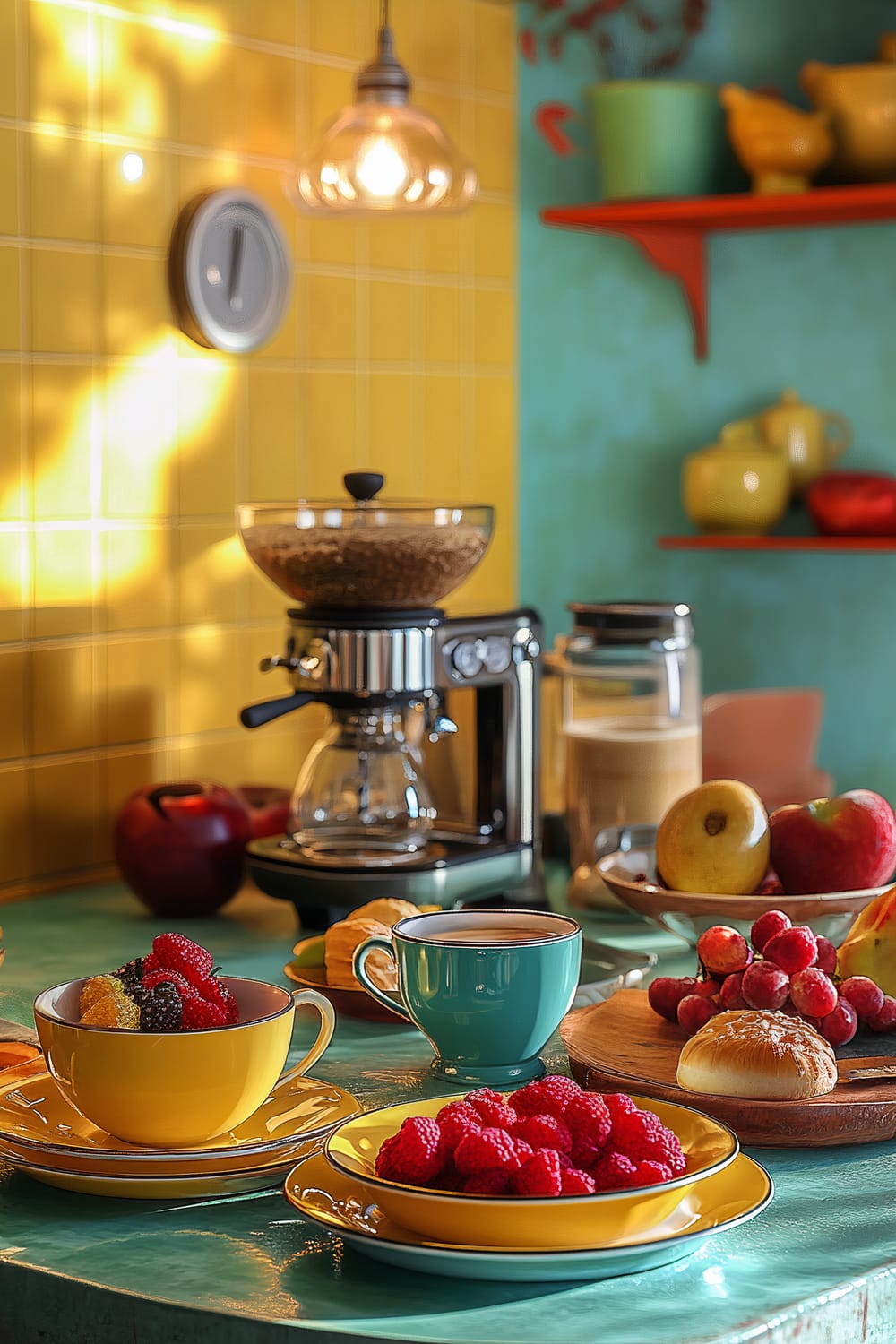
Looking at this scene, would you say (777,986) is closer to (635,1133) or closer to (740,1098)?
(740,1098)

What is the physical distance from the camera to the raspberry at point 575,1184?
0.77 m

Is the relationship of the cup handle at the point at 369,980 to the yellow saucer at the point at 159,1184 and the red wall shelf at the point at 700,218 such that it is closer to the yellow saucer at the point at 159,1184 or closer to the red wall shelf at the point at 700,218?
the yellow saucer at the point at 159,1184

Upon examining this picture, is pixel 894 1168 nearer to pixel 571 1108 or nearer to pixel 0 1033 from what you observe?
pixel 571 1108

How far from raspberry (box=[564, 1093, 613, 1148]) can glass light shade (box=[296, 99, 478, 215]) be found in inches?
44.6

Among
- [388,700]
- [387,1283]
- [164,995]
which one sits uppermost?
[388,700]

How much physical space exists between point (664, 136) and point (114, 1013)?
1548 millimetres

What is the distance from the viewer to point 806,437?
2.17 m

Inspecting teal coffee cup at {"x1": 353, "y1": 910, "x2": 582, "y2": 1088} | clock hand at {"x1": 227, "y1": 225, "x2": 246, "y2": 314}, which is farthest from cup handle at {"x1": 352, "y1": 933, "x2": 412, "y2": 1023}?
clock hand at {"x1": 227, "y1": 225, "x2": 246, "y2": 314}

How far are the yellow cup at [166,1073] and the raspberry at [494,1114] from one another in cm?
13

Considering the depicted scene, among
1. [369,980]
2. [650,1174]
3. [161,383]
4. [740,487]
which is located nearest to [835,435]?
[740,487]

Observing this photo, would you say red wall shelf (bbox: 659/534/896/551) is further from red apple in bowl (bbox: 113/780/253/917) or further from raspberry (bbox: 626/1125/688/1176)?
raspberry (bbox: 626/1125/688/1176)

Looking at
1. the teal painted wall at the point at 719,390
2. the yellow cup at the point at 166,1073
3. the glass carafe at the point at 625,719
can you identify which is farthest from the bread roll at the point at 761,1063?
the teal painted wall at the point at 719,390

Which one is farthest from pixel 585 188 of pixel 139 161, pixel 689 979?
pixel 689 979

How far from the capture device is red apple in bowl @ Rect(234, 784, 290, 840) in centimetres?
170
